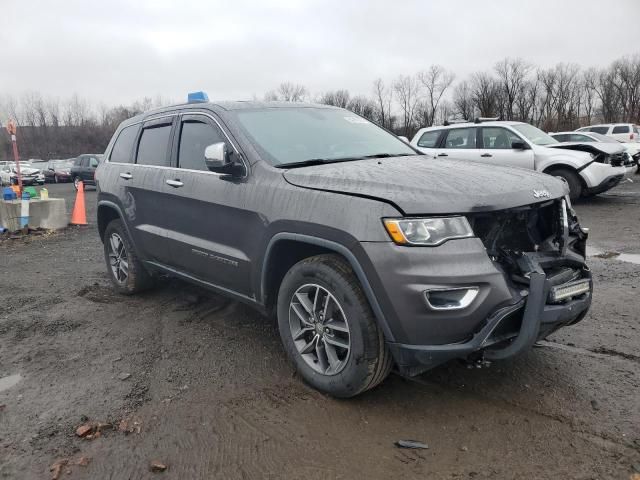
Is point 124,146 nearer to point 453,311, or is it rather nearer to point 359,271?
point 359,271

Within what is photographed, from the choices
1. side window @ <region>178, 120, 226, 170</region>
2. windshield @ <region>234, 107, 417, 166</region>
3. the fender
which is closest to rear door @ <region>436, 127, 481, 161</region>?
windshield @ <region>234, 107, 417, 166</region>

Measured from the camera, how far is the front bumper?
258cm

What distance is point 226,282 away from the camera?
12.5 ft

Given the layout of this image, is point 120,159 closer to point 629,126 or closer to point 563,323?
point 563,323

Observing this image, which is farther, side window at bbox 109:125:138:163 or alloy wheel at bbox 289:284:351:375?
side window at bbox 109:125:138:163

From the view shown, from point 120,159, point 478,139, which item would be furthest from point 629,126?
point 120,159

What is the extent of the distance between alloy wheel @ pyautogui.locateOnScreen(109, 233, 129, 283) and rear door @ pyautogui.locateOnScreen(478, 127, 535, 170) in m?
7.87

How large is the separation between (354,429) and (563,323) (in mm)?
1283

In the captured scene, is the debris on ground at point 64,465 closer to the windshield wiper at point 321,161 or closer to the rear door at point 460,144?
Result: the windshield wiper at point 321,161

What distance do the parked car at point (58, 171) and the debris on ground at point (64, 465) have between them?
36127 mm

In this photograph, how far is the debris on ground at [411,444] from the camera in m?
2.65

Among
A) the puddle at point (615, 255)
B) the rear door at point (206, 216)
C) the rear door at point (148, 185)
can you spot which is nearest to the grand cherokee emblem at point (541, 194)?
the rear door at point (206, 216)

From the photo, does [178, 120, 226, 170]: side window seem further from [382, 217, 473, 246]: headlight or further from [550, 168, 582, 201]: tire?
[550, 168, 582, 201]: tire

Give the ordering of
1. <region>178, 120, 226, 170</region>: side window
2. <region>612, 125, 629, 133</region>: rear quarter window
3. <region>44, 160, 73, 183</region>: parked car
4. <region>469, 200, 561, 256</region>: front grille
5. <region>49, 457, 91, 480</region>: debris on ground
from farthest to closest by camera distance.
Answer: <region>44, 160, 73, 183</region>: parked car, <region>612, 125, 629, 133</region>: rear quarter window, <region>178, 120, 226, 170</region>: side window, <region>469, 200, 561, 256</region>: front grille, <region>49, 457, 91, 480</region>: debris on ground
